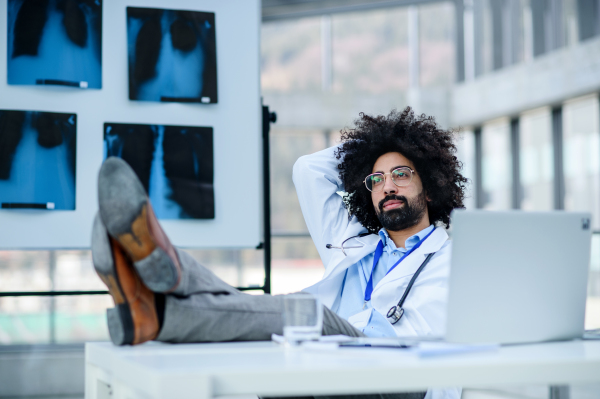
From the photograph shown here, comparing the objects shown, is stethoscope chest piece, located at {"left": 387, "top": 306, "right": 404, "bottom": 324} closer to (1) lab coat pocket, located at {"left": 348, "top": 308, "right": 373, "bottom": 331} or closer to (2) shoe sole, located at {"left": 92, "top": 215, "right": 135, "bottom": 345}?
(1) lab coat pocket, located at {"left": 348, "top": 308, "right": 373, "bottom": 331}

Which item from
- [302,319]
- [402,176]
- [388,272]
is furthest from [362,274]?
[302,319]

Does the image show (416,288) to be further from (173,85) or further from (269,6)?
(269,6)

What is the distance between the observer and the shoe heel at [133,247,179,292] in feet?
3.37

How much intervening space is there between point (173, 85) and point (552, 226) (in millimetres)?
1802

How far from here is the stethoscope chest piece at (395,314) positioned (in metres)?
1.71

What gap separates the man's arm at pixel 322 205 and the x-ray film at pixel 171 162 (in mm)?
430

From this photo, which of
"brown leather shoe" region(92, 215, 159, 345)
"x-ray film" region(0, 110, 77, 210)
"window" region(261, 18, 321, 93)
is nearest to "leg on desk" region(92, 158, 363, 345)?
"brown leather shoe" region(92, 215, 159, 345)

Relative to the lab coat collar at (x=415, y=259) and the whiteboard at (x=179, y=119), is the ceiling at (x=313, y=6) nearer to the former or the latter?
the whiteboard at (x=179, y=119)

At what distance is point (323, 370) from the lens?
858 mm

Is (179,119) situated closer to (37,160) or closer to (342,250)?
(37,160)

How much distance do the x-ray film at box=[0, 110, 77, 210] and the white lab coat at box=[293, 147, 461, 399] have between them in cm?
91

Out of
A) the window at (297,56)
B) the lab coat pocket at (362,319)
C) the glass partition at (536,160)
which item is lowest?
the lab coat pocket at (362,319)

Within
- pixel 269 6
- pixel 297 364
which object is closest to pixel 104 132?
pixel 297 364

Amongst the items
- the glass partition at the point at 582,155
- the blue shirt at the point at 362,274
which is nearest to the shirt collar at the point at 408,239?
the blue shirt at the point at 362,274
